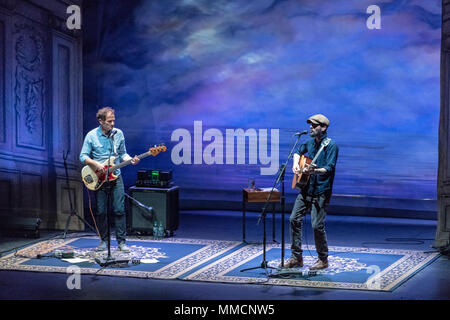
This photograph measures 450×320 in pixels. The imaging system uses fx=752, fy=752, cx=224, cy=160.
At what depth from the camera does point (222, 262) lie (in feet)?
25.8

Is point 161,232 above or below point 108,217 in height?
below

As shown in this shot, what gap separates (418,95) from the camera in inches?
417

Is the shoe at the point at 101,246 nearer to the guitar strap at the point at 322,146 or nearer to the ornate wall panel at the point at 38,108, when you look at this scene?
the ornate wall panel at the point at 38,108

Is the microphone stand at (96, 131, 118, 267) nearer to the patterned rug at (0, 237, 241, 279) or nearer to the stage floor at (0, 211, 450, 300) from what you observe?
the patterned rug at (0, 237, 241, 279)

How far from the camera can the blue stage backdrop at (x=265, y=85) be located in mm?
10648

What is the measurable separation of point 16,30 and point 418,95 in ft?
18.1

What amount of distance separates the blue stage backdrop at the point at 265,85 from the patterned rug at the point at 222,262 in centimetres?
255

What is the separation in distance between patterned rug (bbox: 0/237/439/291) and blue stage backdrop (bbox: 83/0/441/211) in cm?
255

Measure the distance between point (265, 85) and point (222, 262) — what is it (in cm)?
412

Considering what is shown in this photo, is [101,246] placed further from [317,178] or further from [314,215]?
[317,178]

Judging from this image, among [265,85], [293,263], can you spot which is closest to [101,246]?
[293,263]

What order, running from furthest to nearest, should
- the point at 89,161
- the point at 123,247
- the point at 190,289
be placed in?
the point at 123,247 → the point at 89,161 → the point at 190,289
